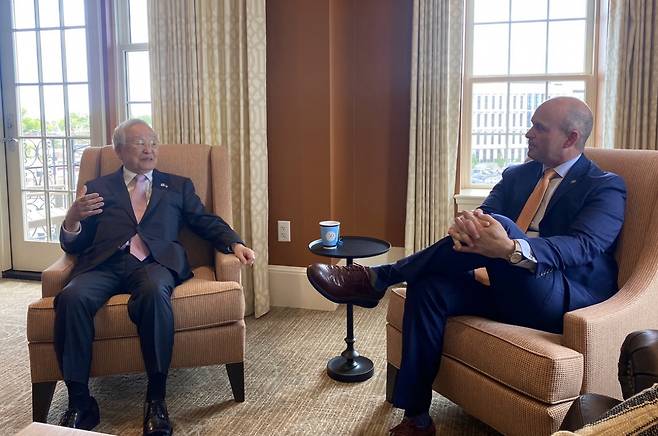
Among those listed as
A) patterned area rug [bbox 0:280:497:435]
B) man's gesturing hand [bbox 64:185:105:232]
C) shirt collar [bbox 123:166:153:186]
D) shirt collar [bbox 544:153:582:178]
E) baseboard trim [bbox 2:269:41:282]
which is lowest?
patterned area rug [bbox 0:280:497:435]

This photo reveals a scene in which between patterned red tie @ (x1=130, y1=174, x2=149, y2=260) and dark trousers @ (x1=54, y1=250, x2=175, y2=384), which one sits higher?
patterned red tie @ (x1=130, y1=174, x2=149, y2=260)

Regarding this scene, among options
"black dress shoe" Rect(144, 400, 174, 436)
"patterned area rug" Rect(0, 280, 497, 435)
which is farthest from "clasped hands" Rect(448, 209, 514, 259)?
"black dress shoe" Rect(144, 400, 174, 436)

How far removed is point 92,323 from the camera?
2.14 meters

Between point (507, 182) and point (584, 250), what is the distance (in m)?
0.51

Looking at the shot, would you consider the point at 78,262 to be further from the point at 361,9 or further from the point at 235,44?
the point at 361,9

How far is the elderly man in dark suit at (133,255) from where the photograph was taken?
2111 millimetres

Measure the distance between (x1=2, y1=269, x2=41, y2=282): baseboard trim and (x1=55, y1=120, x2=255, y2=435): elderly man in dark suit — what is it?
6.38 ft

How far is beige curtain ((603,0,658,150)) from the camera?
3.10 m

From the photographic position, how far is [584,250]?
1945 millimetres

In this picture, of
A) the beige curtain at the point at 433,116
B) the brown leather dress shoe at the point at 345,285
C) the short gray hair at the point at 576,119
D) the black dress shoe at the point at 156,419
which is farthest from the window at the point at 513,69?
the black dress shoe at the point at 156,419

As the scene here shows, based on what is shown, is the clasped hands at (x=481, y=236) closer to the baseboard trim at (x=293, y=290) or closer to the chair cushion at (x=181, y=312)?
the chair cushion at (x=181, y=312)

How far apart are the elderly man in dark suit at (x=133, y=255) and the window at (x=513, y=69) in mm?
1828

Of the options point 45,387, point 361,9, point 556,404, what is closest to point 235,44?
point 361,9

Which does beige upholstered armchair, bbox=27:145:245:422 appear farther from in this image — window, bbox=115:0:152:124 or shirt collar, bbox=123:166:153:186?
window, bbox=115:0:152:124
